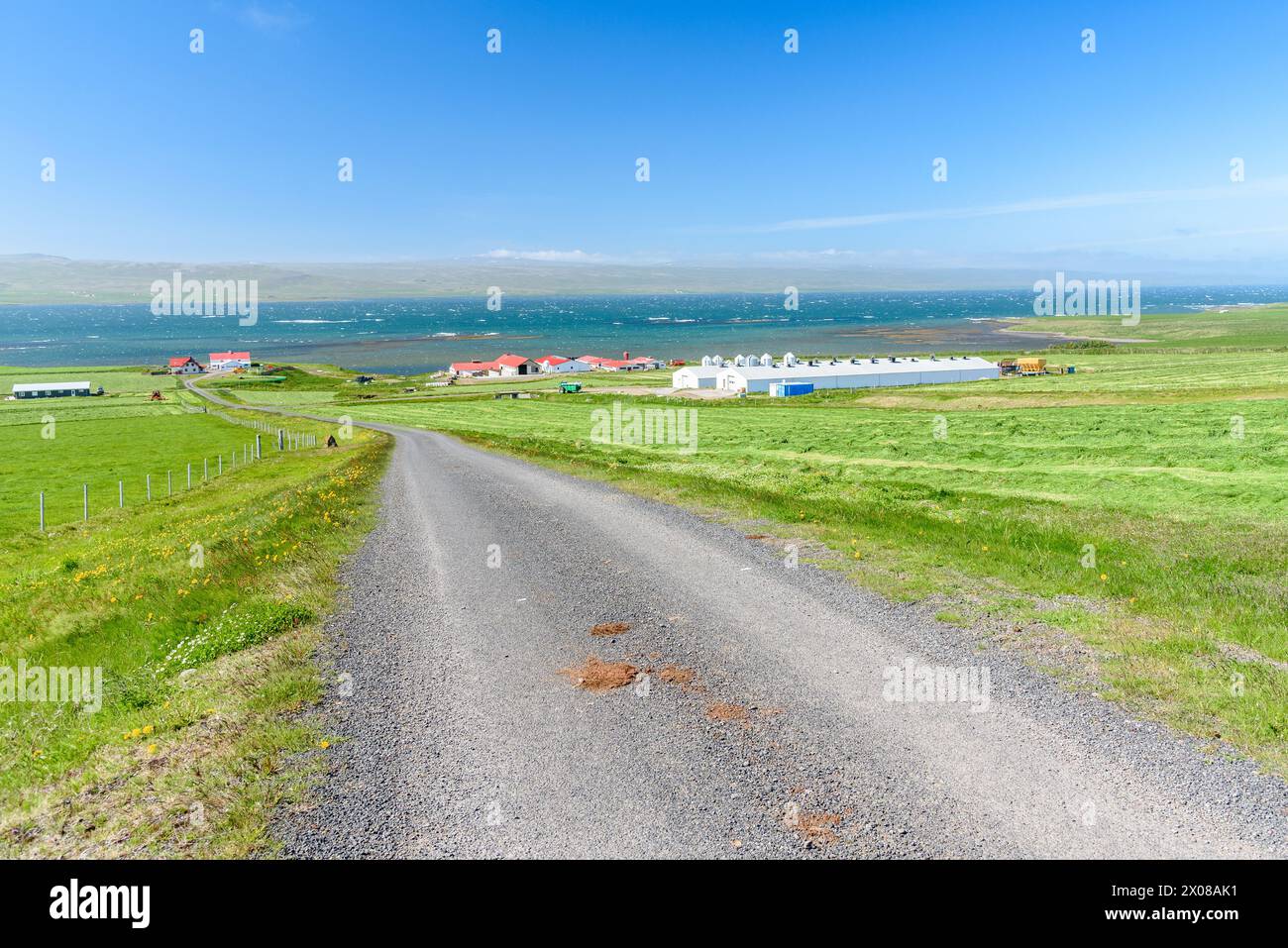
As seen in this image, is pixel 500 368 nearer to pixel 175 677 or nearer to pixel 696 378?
pixel 696 378

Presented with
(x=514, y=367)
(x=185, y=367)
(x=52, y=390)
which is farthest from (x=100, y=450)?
(x=185, y=367)

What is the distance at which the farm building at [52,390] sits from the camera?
463 ft

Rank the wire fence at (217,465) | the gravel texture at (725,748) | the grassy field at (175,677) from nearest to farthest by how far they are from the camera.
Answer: the gravel texture at (725,748) < the grassy field at (175,677) < the wire fence at (217,465)

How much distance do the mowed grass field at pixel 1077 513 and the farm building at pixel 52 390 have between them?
122 metres

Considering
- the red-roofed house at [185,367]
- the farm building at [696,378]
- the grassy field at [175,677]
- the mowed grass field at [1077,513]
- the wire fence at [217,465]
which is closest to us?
the grassy field at [175,677]

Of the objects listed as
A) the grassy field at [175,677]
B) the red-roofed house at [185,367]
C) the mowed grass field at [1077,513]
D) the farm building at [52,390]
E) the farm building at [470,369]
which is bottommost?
the grassy field at [175,677]

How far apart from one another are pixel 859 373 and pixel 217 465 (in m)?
88.5

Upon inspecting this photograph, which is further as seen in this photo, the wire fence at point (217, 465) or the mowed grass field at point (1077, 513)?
the wire fence at point (217, 465)

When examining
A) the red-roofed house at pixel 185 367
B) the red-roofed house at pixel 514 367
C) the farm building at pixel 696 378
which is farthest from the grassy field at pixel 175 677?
the red-roofed house at pixel 185 367

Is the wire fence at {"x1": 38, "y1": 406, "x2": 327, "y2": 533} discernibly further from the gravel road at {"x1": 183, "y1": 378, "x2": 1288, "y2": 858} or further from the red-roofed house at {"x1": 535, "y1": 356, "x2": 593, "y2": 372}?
the red-roofed house at {"x1": 535, "y1": 356, "x2": 593, "y2": 372}

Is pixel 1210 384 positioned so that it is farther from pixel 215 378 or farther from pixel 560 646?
pixel 215 378

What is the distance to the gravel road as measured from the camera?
6816 mm

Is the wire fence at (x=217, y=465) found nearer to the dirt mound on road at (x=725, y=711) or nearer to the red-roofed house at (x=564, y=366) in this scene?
the dirt mound on road at (x=725, y=711)

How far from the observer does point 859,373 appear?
4587 inches
